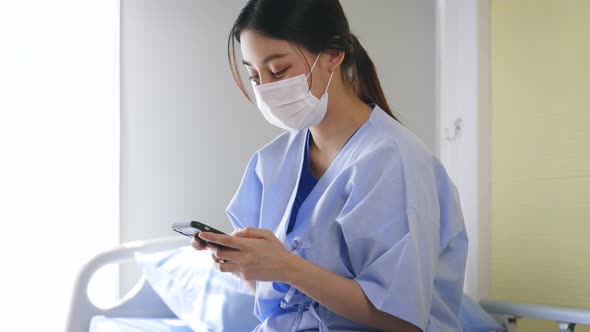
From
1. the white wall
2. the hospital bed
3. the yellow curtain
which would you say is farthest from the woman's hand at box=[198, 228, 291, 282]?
the white wall

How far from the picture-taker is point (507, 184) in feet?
6.64

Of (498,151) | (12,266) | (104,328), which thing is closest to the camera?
(104,328)

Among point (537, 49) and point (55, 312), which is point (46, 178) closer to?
point (55, 312)

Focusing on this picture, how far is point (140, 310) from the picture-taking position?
1.93 m

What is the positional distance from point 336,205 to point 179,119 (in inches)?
54.3

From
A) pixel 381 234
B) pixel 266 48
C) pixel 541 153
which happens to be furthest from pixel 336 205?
pixel 541 153

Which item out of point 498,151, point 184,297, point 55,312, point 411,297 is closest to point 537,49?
point 498,151

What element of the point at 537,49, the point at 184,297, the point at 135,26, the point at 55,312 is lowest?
the point at 55,312

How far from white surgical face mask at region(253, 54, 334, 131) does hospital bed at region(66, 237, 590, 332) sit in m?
0.66

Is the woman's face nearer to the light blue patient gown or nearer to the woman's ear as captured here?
the woman's ear

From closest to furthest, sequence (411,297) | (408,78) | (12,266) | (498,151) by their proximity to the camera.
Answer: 1. (411,297)
2. (498,151)
3. (12,266)
4. (408,78)

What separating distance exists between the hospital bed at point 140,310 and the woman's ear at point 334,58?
726mm

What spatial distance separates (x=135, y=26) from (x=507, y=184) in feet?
4.81

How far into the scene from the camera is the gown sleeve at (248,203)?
1.63 m
